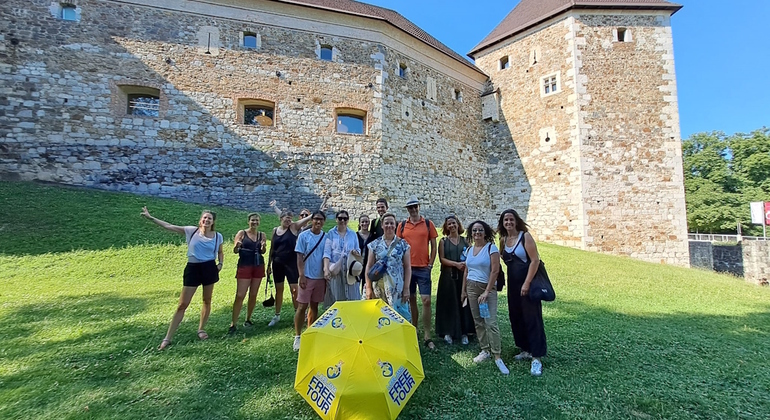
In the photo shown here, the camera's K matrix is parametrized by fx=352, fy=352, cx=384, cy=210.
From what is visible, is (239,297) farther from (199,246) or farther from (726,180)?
(726,180)

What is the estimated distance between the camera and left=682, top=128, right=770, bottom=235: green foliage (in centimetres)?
2441

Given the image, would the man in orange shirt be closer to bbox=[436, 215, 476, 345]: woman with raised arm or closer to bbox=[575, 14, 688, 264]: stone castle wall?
bbox=[436, 215, 476, 345]: woman with raised arm

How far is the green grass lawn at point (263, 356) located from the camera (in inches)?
106

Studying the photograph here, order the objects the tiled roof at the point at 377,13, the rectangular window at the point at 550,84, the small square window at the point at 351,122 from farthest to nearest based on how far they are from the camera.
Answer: the rectangular window at the point at 550,84
the small square window at the point at 351,122
the tiled roof at the point at 377,13

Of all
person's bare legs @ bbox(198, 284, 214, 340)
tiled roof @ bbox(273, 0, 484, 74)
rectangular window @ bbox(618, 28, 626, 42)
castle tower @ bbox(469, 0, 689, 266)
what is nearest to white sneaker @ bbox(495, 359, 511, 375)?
person's bare legs @ bbox(198, 284, 214, 340)

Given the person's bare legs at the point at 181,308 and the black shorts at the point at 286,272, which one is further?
the black shorts at the point at 286,272

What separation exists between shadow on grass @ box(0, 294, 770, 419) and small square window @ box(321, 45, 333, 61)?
10927 millimetres

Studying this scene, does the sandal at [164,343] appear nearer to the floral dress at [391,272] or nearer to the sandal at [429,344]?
the floral dress at [391,272]

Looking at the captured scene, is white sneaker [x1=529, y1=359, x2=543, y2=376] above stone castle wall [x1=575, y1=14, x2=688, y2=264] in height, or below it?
below

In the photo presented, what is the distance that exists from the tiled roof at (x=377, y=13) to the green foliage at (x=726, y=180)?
68.9ft

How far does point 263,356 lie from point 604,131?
1522 centimetres

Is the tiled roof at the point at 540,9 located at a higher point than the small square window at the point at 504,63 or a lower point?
higher

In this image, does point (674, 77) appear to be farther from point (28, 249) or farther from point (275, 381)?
point (28, 249)

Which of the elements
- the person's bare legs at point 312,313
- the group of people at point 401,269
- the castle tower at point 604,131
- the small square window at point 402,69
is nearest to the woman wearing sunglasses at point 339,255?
the group of people at point 401,269
